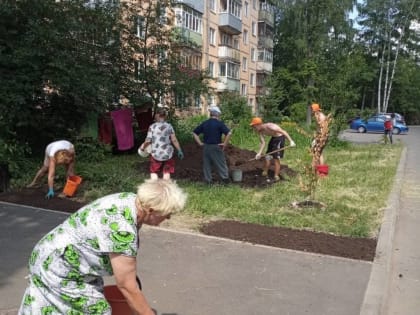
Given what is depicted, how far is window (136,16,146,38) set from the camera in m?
15.0

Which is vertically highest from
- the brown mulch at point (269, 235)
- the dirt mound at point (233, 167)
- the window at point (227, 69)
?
the window at point (227, 69)

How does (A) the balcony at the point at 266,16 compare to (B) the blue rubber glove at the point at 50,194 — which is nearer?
(B) the blue rubber glove at the point at 50,194

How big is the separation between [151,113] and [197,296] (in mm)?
11735

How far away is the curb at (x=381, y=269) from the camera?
4035 millimetres

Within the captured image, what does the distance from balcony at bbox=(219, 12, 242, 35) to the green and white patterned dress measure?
42067mm

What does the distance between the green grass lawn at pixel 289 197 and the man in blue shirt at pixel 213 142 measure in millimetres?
451

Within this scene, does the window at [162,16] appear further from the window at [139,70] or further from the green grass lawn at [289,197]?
the green grass lawn at [289,197]

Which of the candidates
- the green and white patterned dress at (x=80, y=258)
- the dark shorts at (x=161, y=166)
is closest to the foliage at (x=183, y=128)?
the dark shorts at (x=161, y=166)

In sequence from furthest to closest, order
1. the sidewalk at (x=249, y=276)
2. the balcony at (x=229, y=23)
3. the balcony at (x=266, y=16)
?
the balcony at (x=266, y=16) → the balcony at (x=229, y=23) → the sidewalk at (x=249, y=276)

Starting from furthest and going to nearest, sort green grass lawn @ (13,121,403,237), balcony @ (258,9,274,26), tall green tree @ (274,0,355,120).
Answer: balcony @ (258,9,274,26), tall green tree @ (274,0,355,120), green grass lawn @ (13,121,403,237)

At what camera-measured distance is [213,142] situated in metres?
9.48

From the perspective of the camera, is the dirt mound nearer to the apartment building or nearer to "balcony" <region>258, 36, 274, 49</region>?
the apartment building

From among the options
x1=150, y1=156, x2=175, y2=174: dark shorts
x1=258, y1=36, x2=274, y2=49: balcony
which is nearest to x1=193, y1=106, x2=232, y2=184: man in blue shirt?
x1=150, y1=156, x2=175, y2=174: dark shorts

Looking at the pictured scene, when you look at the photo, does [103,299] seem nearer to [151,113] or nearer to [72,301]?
[72,301]
